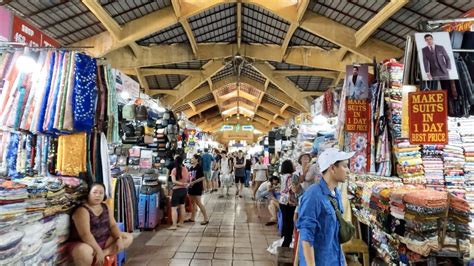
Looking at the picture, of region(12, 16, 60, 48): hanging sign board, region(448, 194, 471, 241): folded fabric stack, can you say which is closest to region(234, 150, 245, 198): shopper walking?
region(12, 16, 60, 48): hanging sign board

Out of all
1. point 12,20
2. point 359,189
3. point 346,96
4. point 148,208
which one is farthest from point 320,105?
point 12,20

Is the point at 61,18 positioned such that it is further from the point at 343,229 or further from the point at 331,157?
the point at 343,229

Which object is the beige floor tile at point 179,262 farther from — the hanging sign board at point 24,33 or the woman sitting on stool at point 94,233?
the hanging sign board at point 24,33

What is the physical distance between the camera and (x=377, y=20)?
6508mm

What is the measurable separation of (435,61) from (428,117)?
1.63 ft

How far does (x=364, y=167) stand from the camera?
168 inches

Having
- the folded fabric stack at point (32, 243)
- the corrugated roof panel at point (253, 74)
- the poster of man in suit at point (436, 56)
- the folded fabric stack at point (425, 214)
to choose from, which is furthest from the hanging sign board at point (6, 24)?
the corrugated roof panel at point (253, 74)

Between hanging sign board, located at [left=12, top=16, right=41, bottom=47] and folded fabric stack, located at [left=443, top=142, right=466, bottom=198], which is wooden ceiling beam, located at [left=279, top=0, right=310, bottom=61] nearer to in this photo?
folded fabric stack, located at [left=443, top=142, right=466, bottom=198]

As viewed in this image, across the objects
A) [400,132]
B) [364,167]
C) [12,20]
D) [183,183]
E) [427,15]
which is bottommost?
[183,183]

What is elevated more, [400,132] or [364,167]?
[400,132]

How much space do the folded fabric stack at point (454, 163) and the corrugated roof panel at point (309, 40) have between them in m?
5.96

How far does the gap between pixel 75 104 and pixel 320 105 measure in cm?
442

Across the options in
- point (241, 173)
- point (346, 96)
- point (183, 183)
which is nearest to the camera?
point (346, 96)

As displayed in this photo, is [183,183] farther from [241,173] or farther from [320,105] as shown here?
[241,173]
